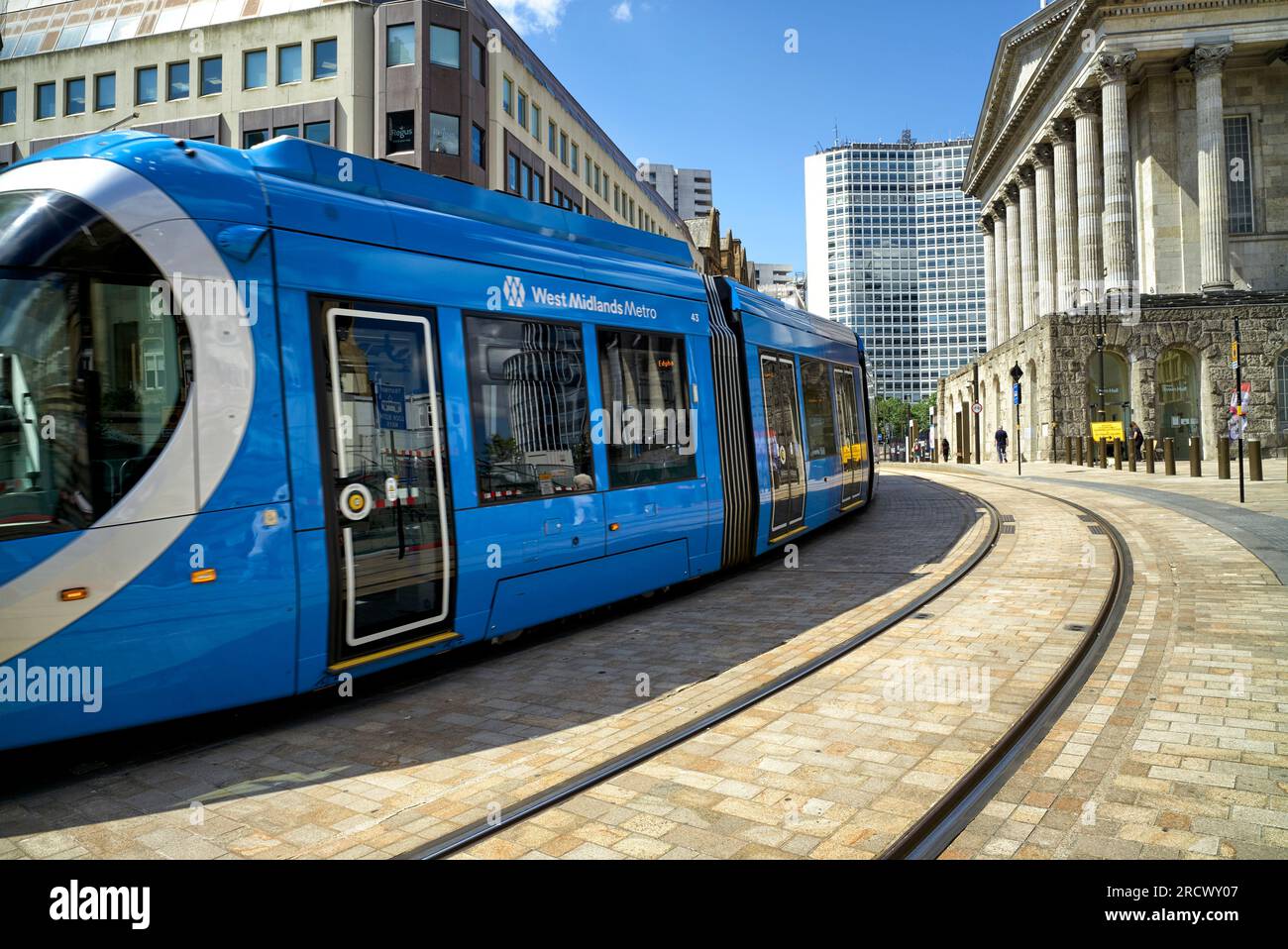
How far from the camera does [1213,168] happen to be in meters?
43.9

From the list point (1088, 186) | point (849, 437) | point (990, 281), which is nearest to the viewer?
point (849, 437)

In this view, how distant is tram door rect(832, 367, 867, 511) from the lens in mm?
14438

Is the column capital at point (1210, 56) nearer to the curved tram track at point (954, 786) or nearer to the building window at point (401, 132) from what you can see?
the building window at point (401, 132)

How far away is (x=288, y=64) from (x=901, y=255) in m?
145

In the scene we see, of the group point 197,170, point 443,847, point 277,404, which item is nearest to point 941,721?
point 443,847

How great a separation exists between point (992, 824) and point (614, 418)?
16.0 ft

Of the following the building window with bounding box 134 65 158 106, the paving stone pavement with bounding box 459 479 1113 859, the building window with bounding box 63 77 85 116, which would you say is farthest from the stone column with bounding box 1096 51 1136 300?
the building window with bounding box 63 77 85 116

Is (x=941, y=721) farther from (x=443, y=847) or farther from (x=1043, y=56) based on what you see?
(x=1043, y=56)

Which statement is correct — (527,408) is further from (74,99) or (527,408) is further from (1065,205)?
(1065,205)

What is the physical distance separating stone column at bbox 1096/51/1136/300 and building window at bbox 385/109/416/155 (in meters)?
35.1

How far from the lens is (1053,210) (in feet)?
181

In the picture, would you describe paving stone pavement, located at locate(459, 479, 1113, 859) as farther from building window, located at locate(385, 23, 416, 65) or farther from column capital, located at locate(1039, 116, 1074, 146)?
column capital, located at locate(1039, 116, 1074, 146)

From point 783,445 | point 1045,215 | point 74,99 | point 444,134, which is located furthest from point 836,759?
point 1045,215

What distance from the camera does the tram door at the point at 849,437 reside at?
1444cm
